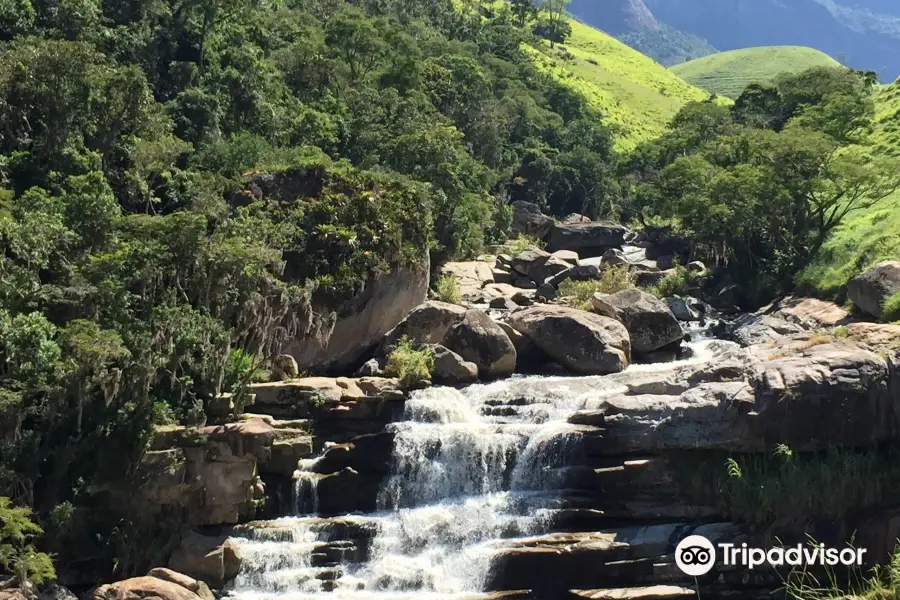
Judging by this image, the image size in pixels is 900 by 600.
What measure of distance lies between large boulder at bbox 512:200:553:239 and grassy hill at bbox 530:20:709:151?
121ft

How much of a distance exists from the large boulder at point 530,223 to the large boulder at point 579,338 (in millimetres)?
31928

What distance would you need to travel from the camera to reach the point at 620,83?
443 ft

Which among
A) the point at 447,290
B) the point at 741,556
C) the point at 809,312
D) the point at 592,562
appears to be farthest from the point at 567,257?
the point at 592,562

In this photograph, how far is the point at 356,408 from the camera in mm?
26766

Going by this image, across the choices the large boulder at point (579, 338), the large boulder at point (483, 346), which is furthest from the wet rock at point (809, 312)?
the large boulder at point (483, 346)

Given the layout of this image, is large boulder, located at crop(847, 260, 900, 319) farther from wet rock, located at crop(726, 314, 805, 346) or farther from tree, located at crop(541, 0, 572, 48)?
tree, located at crop(541, 0, 572, 48)

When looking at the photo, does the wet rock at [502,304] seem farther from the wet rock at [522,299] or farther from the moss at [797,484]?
the moss at [797,484]

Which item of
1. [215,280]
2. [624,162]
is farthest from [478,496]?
[624,162]

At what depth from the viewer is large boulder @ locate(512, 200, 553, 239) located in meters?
66.4

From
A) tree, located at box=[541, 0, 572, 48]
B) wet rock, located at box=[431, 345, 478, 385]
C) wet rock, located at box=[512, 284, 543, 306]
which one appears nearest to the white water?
wet rock, located at box=[431, 345, 478, 385]

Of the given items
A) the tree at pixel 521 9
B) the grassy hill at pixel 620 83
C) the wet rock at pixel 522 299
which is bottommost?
the wet rock at pixel 522 299

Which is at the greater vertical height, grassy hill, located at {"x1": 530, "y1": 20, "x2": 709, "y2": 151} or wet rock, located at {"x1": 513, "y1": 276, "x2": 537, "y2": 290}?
grassy hill, located at {"x1": 530, "y1": 20, "x2": 709, "y2": 151}

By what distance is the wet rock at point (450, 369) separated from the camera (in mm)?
30469

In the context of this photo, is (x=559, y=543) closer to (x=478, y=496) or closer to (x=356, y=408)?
(x=478, y=496)
